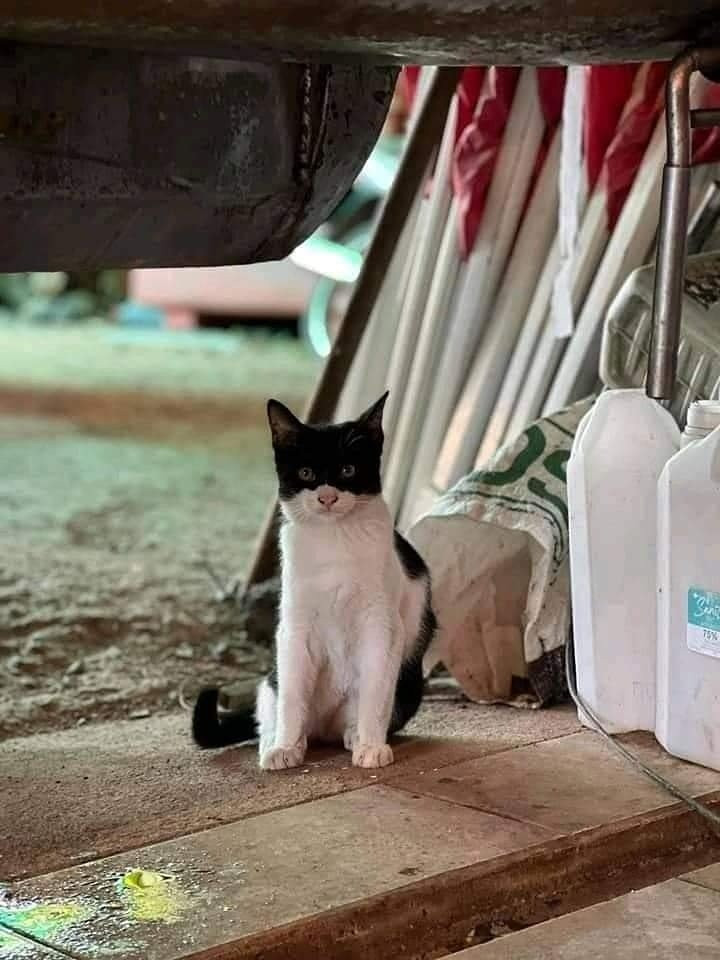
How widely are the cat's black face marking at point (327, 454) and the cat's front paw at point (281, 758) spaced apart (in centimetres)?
29

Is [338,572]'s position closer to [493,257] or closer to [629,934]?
[629,934]

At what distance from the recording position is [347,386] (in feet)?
9.12

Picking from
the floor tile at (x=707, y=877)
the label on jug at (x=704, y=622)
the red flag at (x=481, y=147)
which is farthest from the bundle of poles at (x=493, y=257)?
the floor tile at (x=707, y=877)

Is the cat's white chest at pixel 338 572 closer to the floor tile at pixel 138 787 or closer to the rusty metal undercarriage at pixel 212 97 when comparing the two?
the floor tile at pixel 138 787

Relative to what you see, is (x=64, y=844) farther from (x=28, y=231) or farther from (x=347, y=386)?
(x=347, y=386)

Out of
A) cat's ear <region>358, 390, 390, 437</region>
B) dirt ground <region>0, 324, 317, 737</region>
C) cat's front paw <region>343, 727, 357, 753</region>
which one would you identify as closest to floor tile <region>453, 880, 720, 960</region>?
cat's front paw <region>343, 727, 357, 753</region>

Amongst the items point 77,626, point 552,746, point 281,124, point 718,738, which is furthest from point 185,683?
point 281,124

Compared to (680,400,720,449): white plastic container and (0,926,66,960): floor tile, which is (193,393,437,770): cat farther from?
(0,926,66,960): floor tile

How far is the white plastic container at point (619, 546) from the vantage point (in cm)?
178

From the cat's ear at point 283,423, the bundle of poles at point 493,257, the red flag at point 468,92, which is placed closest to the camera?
the cat's ear at point 283,423

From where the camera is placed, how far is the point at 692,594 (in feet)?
5.47

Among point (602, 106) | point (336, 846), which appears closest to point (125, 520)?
point (602, 106)

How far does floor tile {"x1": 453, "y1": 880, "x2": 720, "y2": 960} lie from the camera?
1339 millimetres

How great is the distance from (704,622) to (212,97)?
0.73 metres
